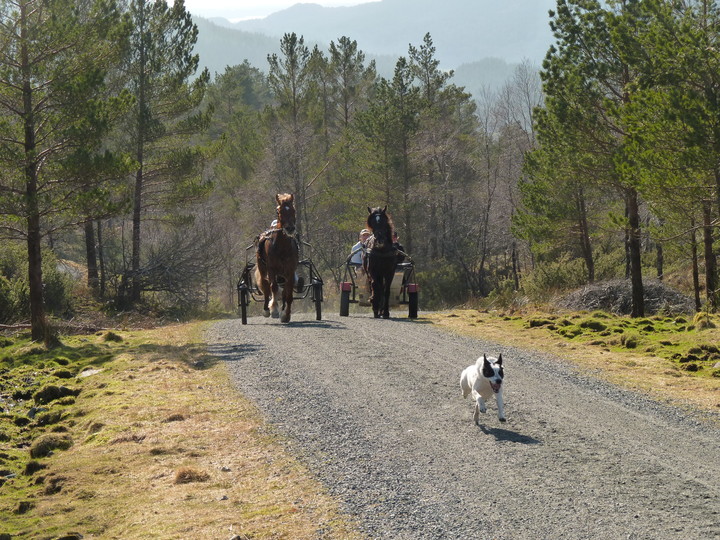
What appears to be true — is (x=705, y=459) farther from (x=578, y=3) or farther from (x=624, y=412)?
(x=578, y=3)

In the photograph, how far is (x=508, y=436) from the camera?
8797 millimetres

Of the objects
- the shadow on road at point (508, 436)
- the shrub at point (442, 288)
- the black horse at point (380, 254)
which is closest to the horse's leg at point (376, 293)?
the black horse at point (380, 254)

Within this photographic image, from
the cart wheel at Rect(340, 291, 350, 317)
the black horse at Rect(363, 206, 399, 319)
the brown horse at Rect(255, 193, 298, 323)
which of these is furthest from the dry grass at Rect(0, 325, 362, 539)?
the cart wheel at Rect(340, 291, 350, 317)

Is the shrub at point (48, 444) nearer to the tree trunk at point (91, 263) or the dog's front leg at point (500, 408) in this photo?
the dog's front leg at point (500, 408)

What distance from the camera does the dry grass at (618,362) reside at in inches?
451

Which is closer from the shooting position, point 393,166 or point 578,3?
point 578,3

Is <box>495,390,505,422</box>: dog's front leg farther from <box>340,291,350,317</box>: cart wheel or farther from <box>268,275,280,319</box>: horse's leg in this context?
<box>340,291,350,317</box>: cart wheel

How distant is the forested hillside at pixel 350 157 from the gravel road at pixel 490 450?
6.89 meters

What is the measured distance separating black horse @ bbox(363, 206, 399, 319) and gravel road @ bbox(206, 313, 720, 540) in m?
6.49

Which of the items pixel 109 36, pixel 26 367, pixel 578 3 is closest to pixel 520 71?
pixel 578 3

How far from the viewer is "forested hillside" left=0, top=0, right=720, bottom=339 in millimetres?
17688

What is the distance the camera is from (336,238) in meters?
64.1

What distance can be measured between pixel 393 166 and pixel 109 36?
2635 centimetres

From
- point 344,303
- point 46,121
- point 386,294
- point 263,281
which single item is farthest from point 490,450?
point 344,303
